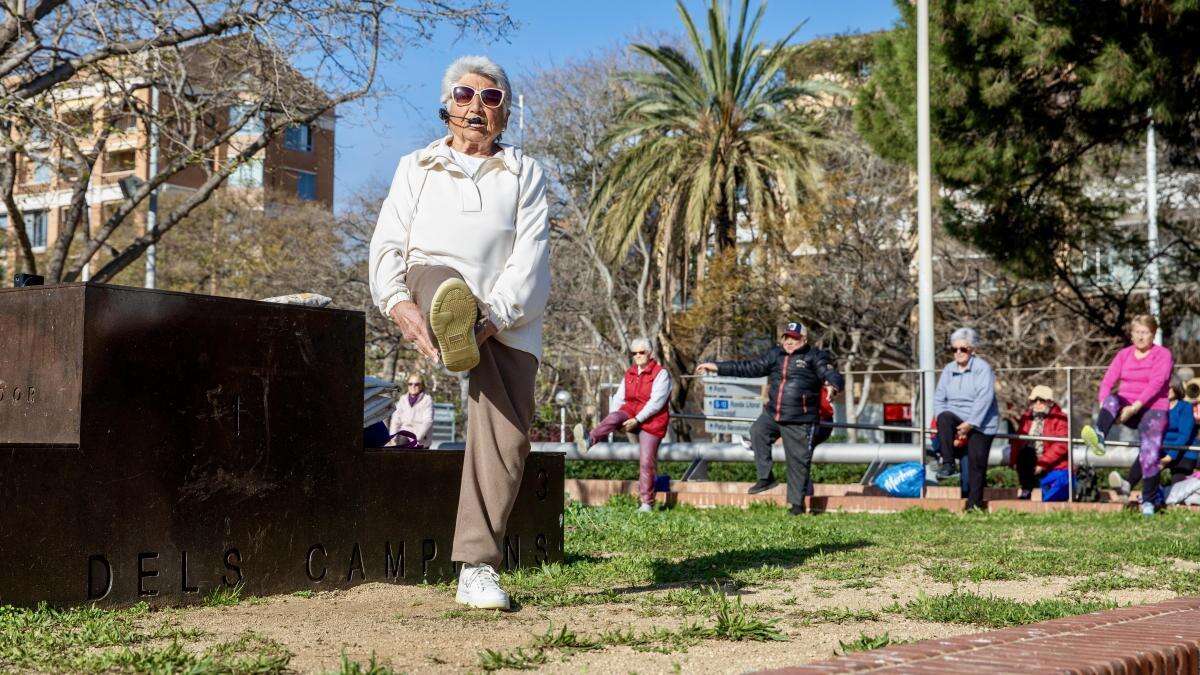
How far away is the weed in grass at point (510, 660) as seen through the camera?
12.0ft

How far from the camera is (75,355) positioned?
15.6 feet

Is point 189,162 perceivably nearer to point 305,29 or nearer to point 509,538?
point 305,29

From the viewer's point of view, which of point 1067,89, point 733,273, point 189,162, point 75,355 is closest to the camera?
point 75,355

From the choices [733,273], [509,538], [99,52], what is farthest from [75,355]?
[733,273]

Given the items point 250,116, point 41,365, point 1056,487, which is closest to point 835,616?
point 41,365

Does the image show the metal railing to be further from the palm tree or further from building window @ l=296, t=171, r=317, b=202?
building window @ l=296, t=171, r=317, b=202

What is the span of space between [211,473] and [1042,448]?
12.5 metres

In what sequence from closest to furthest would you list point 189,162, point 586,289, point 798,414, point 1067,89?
point 798,414 → point 189,162 → point 1067,89 → point 586,289

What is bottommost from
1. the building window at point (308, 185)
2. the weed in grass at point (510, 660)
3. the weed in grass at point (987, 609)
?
the weed in grass at point (987, 609)

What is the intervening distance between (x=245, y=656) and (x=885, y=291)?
27447mm

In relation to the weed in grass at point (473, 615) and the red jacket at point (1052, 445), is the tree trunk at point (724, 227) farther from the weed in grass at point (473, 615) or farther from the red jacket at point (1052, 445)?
the weed in grass at point (473, 615)

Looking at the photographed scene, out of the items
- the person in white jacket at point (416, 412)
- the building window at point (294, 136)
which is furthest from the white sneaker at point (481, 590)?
the building window at point (294, 136)

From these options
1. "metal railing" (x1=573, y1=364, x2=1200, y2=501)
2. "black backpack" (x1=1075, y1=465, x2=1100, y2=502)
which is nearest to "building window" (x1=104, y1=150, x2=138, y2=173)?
"metal railing" (x1=573, y1=364, x2=1200, y2=501)

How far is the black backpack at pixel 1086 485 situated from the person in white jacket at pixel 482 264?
11.2 meters
